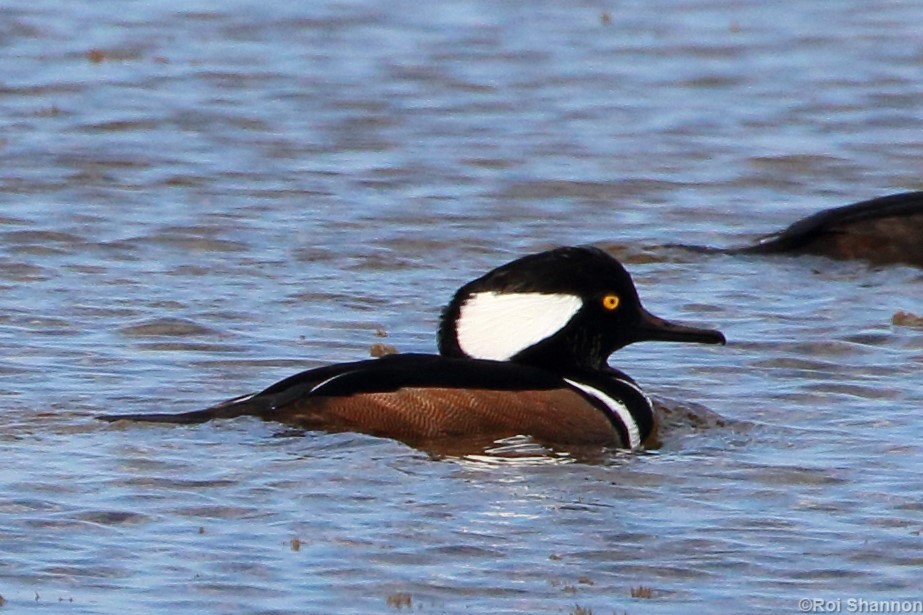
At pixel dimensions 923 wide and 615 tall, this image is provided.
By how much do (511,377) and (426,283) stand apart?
10.1ft

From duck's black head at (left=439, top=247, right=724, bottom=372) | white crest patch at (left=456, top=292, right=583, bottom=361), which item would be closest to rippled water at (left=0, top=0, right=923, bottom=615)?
duck's black head at (left=439, top=247, right=724, bottom=372)

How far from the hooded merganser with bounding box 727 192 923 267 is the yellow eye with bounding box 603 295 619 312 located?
11.0ft

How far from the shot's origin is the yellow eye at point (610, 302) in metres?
9.46

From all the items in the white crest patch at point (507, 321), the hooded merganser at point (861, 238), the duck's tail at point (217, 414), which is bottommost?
the hooded merganser at point (861, 238)

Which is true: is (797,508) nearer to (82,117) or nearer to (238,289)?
A: (238,289)

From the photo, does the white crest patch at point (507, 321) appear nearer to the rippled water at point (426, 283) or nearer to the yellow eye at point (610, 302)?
the yellow eye at point (610, 302)

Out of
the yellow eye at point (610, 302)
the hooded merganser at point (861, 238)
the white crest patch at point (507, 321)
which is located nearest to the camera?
the white crest patch at point (507, 321)

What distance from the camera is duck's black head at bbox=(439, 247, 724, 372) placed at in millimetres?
9211

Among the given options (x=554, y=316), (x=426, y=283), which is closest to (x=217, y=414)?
(x=554, y=316)

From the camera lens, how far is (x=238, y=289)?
11.6 m

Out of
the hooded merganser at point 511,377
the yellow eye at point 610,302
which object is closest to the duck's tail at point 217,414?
the hooded merganser at point 511,377

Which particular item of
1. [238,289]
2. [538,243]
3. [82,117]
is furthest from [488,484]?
[82,117]

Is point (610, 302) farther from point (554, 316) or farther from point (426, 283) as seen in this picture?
point (426, 283)

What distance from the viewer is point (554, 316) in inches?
368
